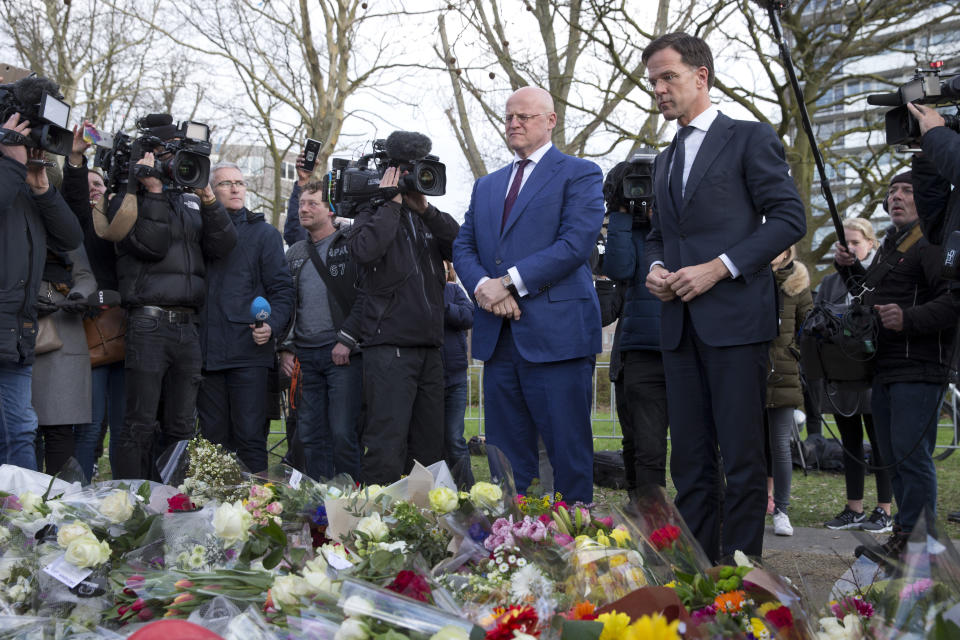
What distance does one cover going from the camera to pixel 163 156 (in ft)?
17.5

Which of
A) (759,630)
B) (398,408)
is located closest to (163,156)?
(398,408)

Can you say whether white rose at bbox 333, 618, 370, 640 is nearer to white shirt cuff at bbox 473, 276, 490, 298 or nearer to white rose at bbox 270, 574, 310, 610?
white rose at bbox 270, 574, 310, 610

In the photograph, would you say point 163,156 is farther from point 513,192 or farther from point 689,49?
point 689,49

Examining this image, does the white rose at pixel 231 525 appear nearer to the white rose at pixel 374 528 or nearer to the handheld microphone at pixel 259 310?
the white rose at pixel 374 528

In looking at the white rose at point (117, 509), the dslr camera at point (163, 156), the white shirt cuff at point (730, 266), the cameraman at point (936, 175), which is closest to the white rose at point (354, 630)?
the white rose at point (117, 509)

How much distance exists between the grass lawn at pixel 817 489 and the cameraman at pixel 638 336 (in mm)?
376

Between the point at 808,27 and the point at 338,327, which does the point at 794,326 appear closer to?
the point at 338,327

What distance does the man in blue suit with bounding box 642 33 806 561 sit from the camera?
11.0ft

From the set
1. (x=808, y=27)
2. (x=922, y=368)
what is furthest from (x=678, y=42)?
(x=808, y=27)

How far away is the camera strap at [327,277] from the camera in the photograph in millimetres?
5699

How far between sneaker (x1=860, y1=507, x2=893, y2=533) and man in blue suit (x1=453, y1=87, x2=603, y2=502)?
246 centimetres

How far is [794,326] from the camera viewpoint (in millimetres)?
6117

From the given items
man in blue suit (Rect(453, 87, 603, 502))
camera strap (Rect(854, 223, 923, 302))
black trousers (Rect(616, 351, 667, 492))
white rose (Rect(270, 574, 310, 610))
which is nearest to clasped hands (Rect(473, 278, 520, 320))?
man in blue suit (Rect(453, 87, 603, 502))

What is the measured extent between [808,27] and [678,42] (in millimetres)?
11329
